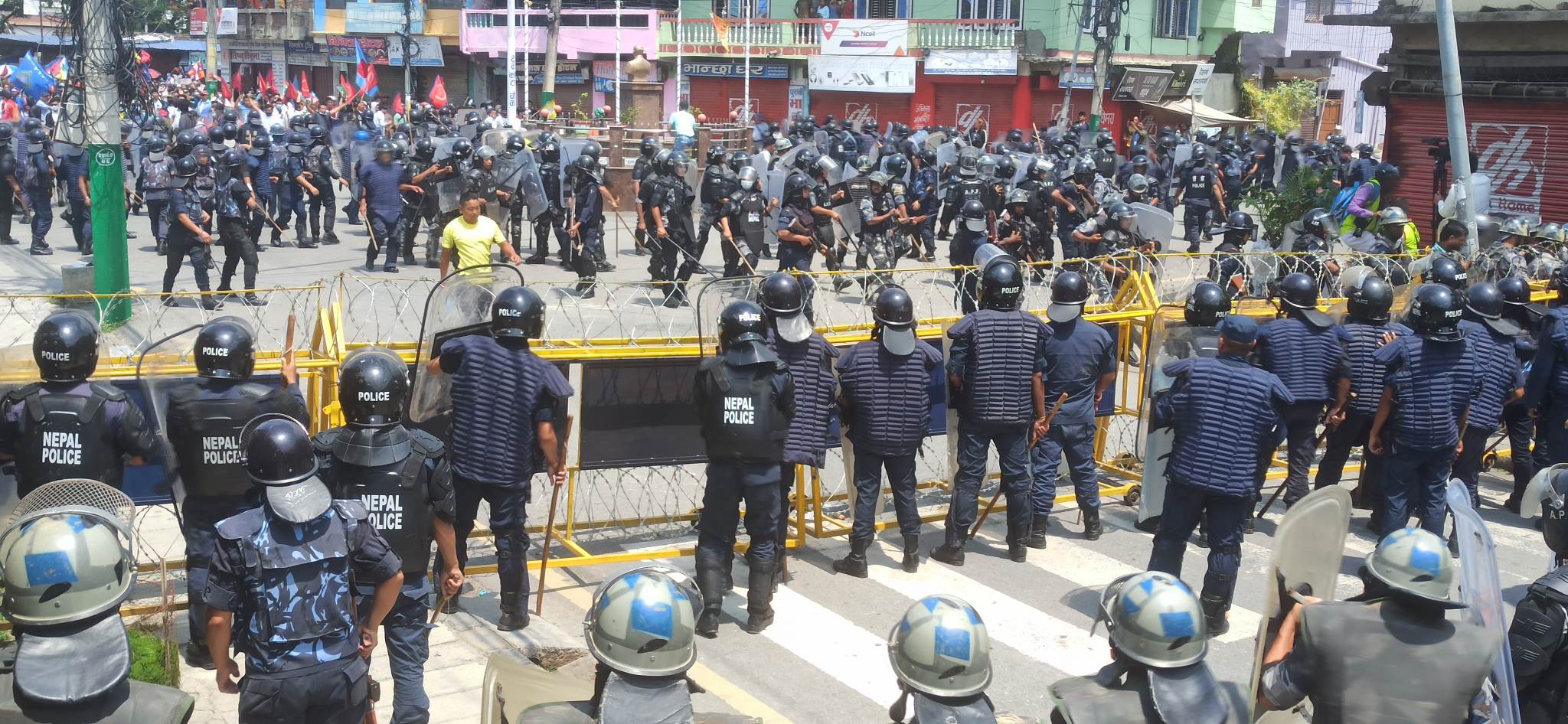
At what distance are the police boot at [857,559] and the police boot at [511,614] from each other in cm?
180

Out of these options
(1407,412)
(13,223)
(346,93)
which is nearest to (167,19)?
(346,93)

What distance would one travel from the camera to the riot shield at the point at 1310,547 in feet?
14.0

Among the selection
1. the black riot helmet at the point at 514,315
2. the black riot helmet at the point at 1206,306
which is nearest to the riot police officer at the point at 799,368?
the black riot helmet at the point at 514,315

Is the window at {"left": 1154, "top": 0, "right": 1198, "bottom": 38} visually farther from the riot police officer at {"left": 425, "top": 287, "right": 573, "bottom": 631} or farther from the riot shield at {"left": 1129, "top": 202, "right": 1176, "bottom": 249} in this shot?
the riot police officer at {"left": 425, "top": 287, "right": 573, "bottom": 631}

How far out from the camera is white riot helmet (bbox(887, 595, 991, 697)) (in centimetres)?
333

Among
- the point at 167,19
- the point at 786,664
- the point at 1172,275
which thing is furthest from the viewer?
the point at 167,19

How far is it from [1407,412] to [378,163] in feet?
39.6

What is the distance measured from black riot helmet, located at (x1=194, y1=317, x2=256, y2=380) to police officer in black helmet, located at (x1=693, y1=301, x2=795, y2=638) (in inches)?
75.4

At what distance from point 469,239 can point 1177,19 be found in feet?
118

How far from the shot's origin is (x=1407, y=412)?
24.4ft

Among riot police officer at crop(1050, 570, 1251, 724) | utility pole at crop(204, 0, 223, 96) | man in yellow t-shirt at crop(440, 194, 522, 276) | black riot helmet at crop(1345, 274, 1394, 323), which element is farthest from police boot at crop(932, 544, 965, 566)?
utility pole at crop(204, 0, 223, 96)

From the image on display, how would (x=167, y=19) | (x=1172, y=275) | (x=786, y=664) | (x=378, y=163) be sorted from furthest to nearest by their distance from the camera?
1. (x=167, y=19)
2. (x=378, y=163)
3. (x=1172, y=275)
4. (x=786, y=664)

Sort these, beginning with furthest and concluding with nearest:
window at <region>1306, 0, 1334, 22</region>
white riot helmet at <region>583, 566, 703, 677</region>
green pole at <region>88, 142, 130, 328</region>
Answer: window at <region>1306, 0, 1334, 22</region>, green pole at <region>88, 142, 130, 328</region>, white riot helmet at <region>583, 566, 703, 677</region>

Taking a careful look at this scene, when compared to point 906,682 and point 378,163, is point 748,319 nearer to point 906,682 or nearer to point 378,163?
point 906,682
